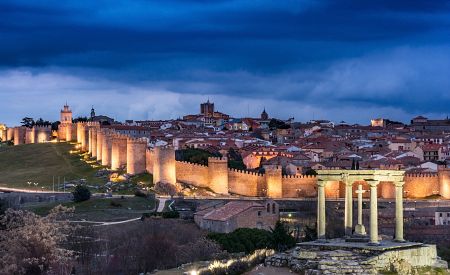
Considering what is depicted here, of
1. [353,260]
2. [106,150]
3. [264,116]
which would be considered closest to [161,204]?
[106,150]

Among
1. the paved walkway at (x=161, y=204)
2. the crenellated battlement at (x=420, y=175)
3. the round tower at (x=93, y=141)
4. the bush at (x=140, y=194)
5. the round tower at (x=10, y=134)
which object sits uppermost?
the round tower at (x=10, y=134)

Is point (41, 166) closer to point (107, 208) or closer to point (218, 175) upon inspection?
point (218, 175)

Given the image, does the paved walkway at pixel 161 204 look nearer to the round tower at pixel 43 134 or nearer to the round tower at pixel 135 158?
the round tower at pixel 135 158

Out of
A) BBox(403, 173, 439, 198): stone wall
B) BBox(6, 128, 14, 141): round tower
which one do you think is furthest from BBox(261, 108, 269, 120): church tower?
BBox(403, 173, 439, 198): stone wall

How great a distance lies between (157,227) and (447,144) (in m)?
57.0

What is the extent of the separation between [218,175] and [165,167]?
→ 3637 millimetres

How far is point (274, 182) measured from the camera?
231 ft

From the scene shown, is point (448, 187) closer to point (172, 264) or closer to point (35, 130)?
point (172, 264)

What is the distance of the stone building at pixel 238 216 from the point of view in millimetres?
53750

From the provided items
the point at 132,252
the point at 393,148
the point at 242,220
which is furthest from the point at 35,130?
the point at 132,252

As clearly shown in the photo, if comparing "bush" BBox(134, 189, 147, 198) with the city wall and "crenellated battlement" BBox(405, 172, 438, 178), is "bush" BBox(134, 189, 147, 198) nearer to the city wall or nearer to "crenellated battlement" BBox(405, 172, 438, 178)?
the city wall

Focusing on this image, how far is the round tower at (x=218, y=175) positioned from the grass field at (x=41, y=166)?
8.86m

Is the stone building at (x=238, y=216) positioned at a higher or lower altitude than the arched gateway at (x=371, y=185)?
lower

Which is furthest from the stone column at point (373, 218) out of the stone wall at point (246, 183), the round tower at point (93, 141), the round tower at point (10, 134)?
the round tower at point (10, 134)
